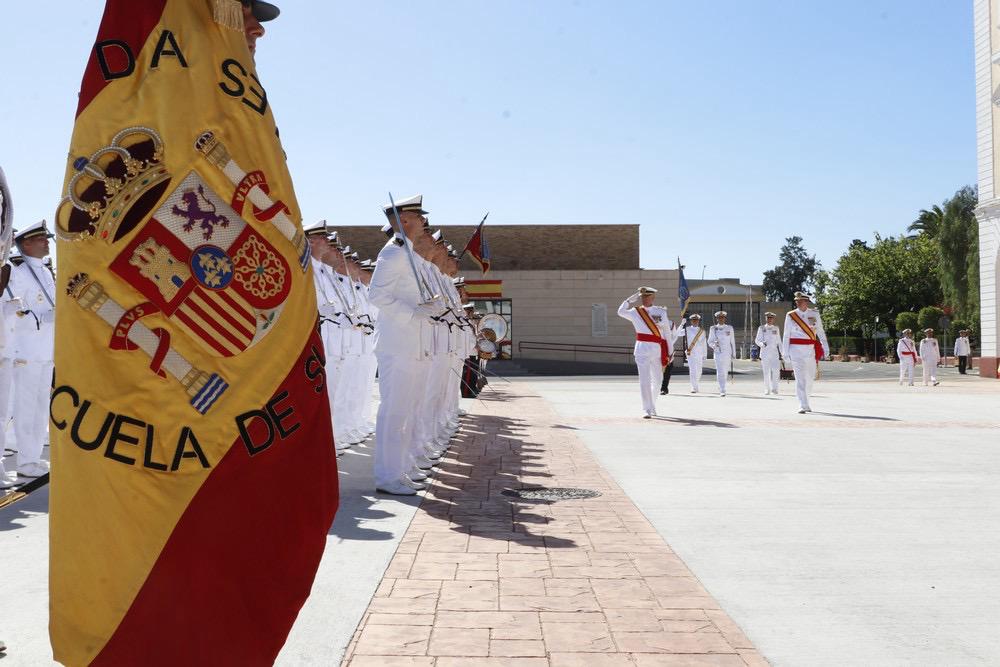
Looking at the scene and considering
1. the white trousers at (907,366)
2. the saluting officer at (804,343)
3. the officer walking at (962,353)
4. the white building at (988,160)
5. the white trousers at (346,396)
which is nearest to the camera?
the white trousers at (346,396)

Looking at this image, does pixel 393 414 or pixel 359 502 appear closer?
pixel 359 502

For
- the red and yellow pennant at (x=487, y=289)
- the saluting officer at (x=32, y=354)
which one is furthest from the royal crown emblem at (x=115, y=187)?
the red and yellow pennant at (x=487, y=289)

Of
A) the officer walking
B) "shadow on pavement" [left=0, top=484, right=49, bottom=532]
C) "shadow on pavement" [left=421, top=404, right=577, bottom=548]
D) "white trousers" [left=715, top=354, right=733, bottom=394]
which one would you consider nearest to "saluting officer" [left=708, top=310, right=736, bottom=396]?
"white trousers" [left=715, top=354, right=733, bottom=394]

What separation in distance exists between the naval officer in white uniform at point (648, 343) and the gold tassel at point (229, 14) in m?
12.7

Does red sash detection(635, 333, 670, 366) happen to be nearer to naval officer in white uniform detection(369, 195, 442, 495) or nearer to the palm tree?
naval officer in white uniform detection(369, 195, 442, 495)

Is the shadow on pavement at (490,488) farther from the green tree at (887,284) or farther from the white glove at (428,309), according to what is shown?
the green tree at (887,284)

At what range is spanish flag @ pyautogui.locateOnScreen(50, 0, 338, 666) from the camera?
277 centimetres

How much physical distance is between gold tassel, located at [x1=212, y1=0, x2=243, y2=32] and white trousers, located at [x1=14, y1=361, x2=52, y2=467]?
683 centimetres

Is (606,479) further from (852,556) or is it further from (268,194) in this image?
(268,194)

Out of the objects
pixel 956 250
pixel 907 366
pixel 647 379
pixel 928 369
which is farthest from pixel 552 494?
pixel 956 250

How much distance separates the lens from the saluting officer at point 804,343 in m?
16.9

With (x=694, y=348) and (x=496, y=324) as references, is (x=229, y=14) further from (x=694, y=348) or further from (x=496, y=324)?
(x=694, y=348)

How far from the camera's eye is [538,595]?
181 inches

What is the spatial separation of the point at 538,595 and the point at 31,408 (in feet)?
A: 20.7
